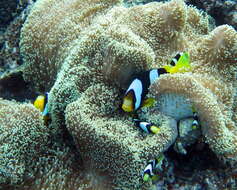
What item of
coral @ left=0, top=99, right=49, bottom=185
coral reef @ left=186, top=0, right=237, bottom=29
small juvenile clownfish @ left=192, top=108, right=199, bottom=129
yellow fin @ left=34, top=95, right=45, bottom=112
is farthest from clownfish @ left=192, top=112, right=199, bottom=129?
coral reef @ left=186, top=0, right=237, bottom=29

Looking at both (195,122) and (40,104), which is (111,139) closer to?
(195,122)

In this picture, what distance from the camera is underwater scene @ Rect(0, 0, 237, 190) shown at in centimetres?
153

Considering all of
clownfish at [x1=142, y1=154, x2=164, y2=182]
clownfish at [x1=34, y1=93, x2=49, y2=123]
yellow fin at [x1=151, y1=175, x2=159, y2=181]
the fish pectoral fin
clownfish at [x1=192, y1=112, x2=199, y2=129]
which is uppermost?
the fish pectoral fin

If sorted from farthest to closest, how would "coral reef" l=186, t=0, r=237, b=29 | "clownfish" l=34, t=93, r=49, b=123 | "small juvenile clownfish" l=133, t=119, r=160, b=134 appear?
"coral reef" l=186, t=0, r=237, b=29 → "clownfish" l=34, t=93, r=49, b=123 → "small juvenile clownfish" l=133, t=119, r=160, b=134

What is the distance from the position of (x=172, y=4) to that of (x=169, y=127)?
0.84 m

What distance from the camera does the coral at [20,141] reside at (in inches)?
60.7

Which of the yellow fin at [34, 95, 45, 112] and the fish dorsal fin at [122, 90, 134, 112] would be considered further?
the yellow fin at [34, 95, 45, 112]

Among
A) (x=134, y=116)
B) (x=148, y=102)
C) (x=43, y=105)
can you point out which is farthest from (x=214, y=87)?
(x=43, y=105)

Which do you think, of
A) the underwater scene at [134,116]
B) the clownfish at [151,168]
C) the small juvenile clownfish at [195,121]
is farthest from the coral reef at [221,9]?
the clownfish at [151,168]

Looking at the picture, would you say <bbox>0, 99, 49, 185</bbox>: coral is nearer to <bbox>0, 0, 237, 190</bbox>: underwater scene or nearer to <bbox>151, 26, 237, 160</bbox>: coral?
<bbox>0, 0, 237, 190</bbox>: underwater scene

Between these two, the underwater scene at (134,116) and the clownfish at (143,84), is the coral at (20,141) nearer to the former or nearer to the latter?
the underwater scene at (134,116)

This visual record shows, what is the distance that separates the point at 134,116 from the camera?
1.72 meters

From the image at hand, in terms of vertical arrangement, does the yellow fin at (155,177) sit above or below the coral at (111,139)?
below

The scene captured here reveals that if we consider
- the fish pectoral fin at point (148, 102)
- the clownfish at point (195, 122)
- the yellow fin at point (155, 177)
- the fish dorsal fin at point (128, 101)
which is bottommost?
the yellow fin at point (155, 177)
